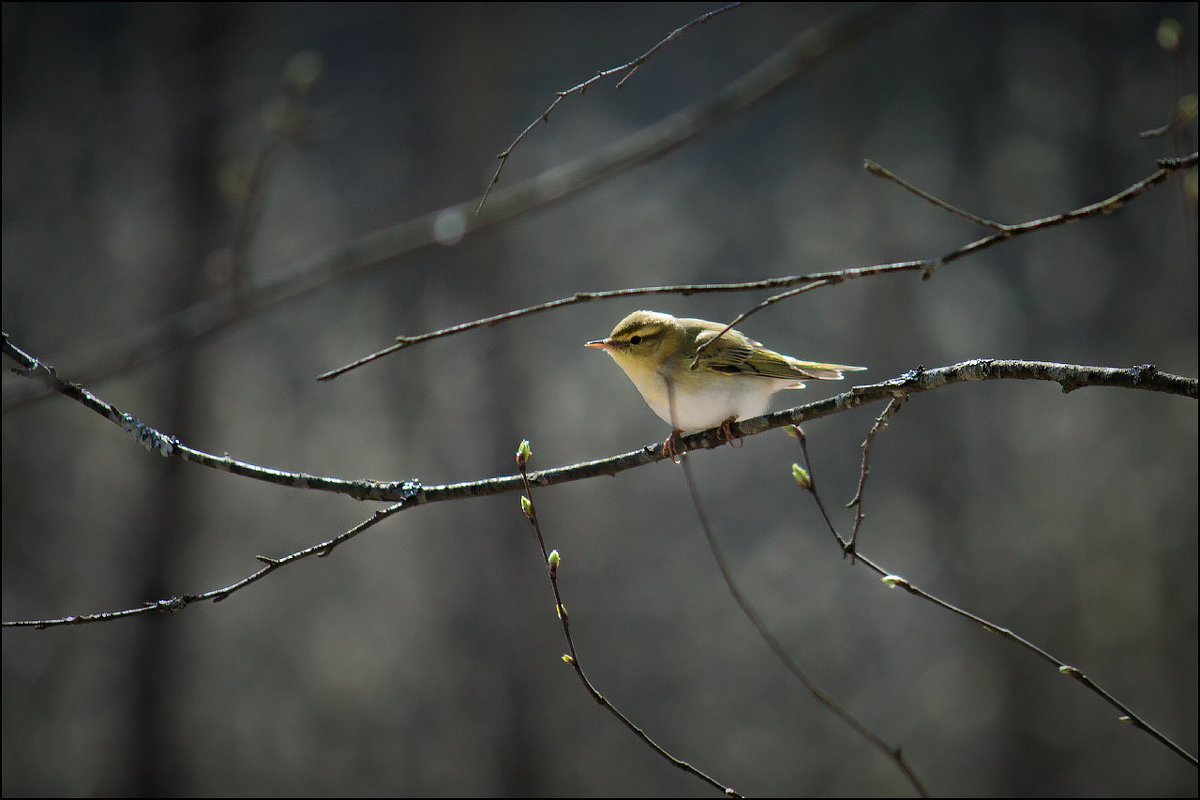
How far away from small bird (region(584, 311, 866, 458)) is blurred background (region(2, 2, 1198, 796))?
2.53m

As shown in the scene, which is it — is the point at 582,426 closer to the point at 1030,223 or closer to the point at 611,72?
the point at 611,72

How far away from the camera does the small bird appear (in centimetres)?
Result: 228

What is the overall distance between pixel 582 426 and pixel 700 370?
4.15 m

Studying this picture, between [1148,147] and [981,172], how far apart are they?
1234 mm

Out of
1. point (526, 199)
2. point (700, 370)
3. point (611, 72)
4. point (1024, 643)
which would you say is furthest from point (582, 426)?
point (1024, 643)

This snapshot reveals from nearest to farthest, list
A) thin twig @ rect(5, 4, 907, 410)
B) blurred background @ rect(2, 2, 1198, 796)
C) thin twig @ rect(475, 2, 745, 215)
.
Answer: thin twig @ rect(475, 2, 745, 215) → thin twig @ rect(5, 4, 907, 410) → blurred background @ rect(2, 2, 1198, 796)

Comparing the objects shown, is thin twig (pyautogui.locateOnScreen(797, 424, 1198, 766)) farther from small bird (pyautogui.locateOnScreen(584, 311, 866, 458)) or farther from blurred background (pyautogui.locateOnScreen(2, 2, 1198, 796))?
blurred background (pyautogui.locateOnScreen(2, 2, 1198, 796))

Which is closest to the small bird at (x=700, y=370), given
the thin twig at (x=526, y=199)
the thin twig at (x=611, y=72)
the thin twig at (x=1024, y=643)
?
the thin twig at (x=526, y=199)

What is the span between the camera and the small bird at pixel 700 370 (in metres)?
2.28

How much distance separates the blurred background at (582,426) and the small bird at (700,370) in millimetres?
2526

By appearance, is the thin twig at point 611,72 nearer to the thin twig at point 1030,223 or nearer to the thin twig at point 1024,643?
the thin twig at point 1030,223

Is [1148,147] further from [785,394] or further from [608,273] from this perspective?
[608,273]

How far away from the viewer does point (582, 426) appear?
6.52 m

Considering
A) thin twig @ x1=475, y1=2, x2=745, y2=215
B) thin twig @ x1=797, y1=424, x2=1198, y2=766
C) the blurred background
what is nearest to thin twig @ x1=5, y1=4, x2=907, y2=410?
thin twig @ x1=475, y1=2, x2=745, y2=215
